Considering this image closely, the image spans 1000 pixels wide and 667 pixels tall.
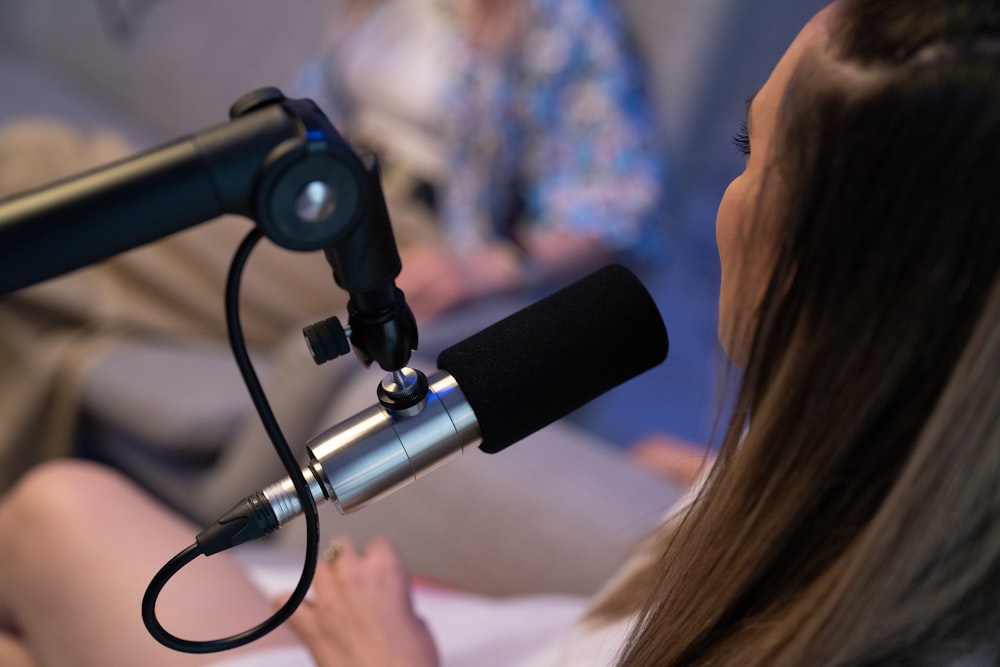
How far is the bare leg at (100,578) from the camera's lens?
0.67 metres

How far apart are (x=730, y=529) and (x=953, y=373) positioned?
0.45 feet

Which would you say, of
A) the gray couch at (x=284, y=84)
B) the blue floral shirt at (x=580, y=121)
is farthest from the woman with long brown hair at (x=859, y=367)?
the blue floral shirt at (x=580, y=121)

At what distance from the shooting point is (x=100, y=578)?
0.71m

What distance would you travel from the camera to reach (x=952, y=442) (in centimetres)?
39

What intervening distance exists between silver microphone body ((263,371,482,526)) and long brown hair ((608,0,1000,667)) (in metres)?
0.15

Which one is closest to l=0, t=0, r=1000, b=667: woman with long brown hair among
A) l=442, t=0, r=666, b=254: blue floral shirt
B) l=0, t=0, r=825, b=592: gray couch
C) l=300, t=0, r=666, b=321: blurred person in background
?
l=0, t=0, r=825, b=592: gray couch

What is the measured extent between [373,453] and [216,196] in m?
0.15

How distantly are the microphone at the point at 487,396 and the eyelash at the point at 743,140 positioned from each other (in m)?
0.08

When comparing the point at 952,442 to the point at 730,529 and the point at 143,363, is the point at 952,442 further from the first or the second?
the point at 143,363

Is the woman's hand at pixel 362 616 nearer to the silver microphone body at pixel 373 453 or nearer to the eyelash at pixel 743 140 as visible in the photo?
the silver microphone body at pixel 373 453

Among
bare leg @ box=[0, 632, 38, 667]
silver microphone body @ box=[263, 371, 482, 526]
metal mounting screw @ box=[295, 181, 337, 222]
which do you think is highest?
metal mounting screw @ box=[295, 181, 337, 222]

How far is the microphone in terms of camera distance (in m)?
0.43

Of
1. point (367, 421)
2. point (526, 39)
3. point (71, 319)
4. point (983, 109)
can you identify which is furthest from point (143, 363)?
→ point (983, 109)

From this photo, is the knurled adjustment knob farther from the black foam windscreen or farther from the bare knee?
the bare knee
